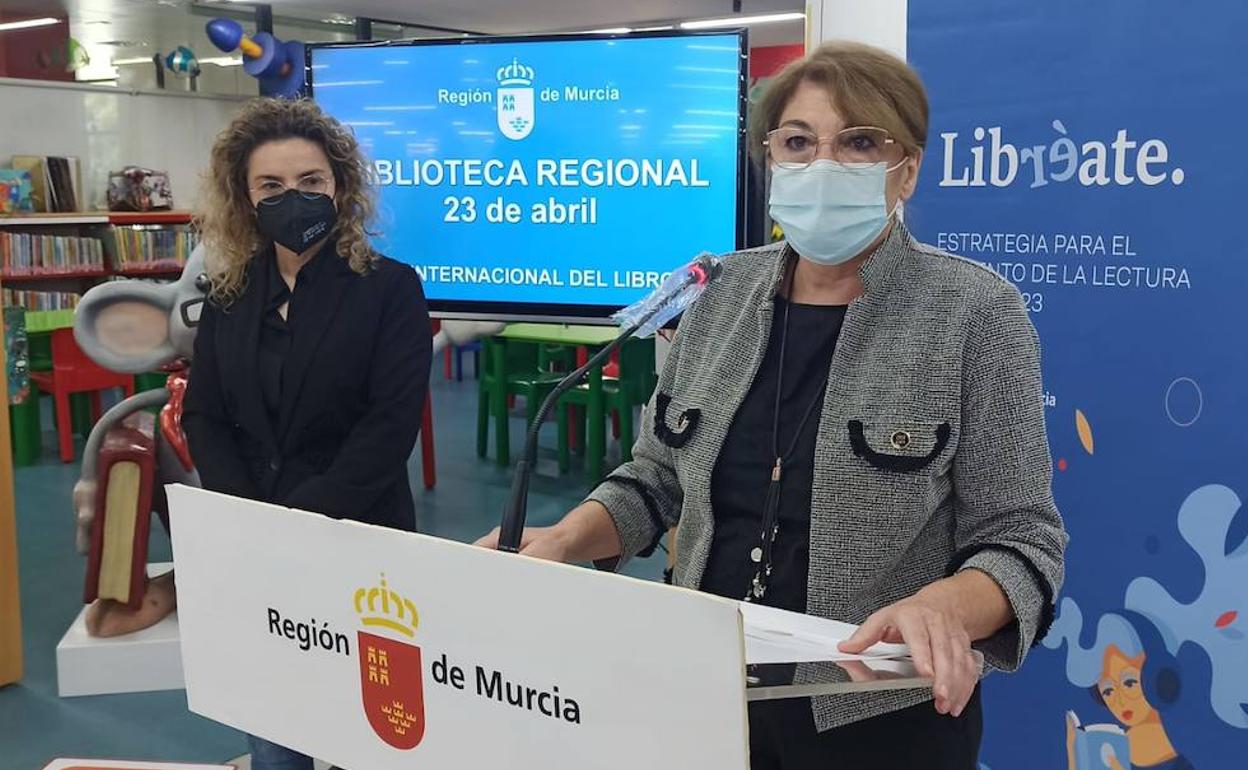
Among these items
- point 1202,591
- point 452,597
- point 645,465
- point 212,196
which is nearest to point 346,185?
point 212,196

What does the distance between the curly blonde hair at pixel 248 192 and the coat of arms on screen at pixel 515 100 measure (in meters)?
0.54

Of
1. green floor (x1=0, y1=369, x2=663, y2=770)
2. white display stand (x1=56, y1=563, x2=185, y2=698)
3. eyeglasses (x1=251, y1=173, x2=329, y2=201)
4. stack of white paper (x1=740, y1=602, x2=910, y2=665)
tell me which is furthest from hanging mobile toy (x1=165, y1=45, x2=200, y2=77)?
stack of white paper (x1=740, y1=602, x2=910, y2=665)

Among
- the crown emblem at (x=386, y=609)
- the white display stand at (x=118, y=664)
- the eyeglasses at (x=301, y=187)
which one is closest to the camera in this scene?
the crown emblem at (x=386, y=609)

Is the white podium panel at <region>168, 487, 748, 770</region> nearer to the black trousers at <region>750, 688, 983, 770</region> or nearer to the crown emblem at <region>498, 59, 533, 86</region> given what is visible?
the black trousers at <region>750, 688, 983, 770</region>

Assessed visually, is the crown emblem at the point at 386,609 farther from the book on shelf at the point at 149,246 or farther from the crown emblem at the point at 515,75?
the book on shelf at the point at 149,246

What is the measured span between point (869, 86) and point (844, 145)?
0.07 metres

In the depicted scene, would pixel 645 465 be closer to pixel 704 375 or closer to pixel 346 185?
pixel 704 375

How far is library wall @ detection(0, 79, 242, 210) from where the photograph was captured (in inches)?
344

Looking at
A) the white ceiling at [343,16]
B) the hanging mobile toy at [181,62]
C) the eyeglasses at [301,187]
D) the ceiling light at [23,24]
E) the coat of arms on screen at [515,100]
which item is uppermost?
the white ceiling at [343,16]

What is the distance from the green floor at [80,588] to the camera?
127 inches

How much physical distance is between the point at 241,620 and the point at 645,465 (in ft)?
1.77

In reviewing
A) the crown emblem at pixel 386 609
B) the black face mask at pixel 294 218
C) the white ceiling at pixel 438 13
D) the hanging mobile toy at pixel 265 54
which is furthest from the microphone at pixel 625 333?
the white ceiling at pixel 438 13

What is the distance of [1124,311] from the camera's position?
2.03 m

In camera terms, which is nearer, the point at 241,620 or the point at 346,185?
the point at 241,620
